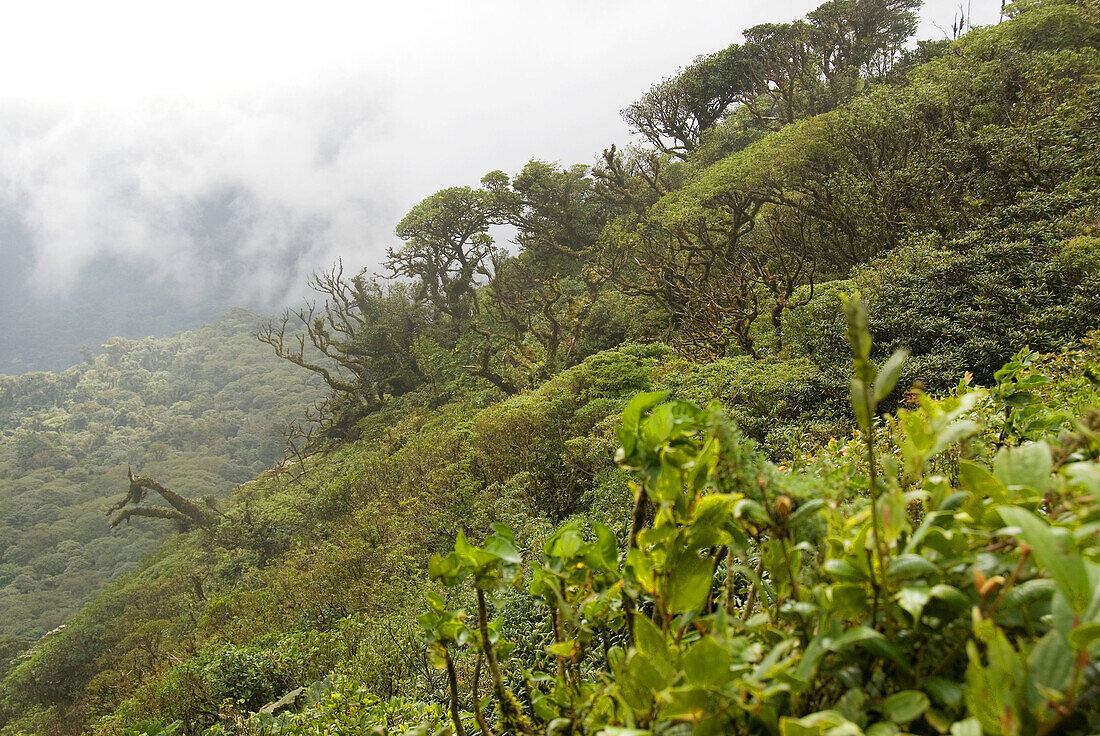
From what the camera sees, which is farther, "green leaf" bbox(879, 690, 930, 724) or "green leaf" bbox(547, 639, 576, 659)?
"green leaf" bbox(547, 639, 576, 659)

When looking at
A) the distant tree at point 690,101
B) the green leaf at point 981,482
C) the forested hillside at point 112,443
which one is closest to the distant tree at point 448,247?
the distant tree at point 690,101

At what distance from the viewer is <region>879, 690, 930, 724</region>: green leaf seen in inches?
15.2

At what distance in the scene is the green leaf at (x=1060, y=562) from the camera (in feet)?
1.14

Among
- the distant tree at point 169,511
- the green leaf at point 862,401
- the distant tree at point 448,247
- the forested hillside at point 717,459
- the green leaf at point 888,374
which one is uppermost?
the distant tree at point 448,247

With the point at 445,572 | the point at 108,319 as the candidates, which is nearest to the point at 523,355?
the point at 445,572

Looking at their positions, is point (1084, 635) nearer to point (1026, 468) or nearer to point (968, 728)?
point (968, 728)

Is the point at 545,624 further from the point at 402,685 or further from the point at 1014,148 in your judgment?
the point at 1014,148

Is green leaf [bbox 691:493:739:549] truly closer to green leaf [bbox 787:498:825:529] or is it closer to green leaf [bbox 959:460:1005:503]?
green leaf [bbox 787:498:825:529]

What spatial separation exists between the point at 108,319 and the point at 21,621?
2670 inches

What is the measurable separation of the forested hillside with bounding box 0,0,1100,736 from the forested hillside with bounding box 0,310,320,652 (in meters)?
11.7

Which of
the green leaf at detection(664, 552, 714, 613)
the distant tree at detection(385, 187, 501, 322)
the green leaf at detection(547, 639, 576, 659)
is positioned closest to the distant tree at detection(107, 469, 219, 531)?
the distant tree at detection(385, 187, 501, 322)

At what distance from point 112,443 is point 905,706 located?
43966 millimetres

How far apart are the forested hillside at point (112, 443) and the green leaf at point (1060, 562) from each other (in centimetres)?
2150

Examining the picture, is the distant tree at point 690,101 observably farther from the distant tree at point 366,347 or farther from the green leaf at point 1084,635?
the green leaf at point 1084,635
